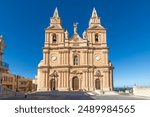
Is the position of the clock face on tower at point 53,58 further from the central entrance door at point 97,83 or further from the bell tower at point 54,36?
the central entrance door at point 97,83

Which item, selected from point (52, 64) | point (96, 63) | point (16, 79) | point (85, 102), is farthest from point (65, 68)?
point (85, 102)

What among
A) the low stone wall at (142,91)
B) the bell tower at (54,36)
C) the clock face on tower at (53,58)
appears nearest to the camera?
the low stone wall at (142,91)

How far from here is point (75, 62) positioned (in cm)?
4572

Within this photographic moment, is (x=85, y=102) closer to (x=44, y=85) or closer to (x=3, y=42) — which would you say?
(x=3, y=42)

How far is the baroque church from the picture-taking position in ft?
145

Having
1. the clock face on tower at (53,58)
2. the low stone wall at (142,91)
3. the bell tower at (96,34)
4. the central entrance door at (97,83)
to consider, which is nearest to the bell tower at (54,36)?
the clock face on tower at (53,58)

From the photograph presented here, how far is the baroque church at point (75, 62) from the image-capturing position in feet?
145

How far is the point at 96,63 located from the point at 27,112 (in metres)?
37.1

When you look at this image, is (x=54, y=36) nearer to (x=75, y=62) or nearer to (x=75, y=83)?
(x=75, y=62)

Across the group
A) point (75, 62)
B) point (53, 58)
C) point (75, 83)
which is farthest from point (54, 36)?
point (75, 83)

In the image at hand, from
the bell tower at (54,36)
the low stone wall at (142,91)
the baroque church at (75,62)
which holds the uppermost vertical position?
the bell tower at (54,36)

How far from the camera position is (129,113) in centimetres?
878

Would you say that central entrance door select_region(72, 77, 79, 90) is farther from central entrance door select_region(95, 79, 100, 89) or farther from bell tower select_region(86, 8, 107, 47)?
bell tower select_region(86, 8, 107, 47)

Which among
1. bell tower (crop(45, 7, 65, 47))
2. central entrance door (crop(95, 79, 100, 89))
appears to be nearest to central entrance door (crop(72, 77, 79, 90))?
central entrance door (crop(95, 79, 100, 89))
